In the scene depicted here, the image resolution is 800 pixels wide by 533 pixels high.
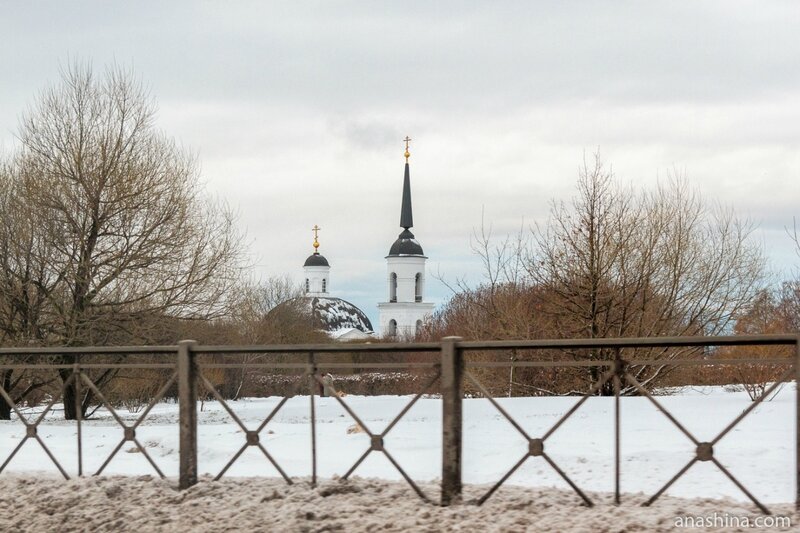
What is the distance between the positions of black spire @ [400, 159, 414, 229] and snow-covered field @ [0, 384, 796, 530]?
89.8 meters

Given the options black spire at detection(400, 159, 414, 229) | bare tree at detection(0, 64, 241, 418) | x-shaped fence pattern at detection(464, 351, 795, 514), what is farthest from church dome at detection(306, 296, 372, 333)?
x-shaped fence pattern at detection(464, 351, 795, 514)

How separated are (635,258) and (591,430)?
1027cm

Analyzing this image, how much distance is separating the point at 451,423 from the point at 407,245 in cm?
10185

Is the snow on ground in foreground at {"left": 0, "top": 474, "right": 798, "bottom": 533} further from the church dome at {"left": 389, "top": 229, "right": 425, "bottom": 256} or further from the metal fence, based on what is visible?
the church dome at {"left": 389, "top": 229, "right": 425, "bottom": 256}

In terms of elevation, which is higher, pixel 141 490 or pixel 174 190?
pixel 174 190

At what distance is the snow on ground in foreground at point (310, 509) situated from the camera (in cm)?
566

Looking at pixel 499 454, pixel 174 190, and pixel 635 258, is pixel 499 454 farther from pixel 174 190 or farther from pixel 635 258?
pixel 174 190

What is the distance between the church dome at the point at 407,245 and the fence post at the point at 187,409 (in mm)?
101114

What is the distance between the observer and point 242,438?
31.6ft

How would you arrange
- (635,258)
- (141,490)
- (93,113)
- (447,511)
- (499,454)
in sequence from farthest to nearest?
1. (93,113)
2. (635,258)
3. (499,454)
4. (141,490)
5. (447,511)

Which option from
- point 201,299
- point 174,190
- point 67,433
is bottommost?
point 67,433

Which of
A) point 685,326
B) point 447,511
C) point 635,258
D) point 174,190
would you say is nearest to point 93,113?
point 174,190

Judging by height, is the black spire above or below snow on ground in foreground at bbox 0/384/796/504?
above

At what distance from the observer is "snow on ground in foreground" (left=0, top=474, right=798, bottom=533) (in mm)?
5664
